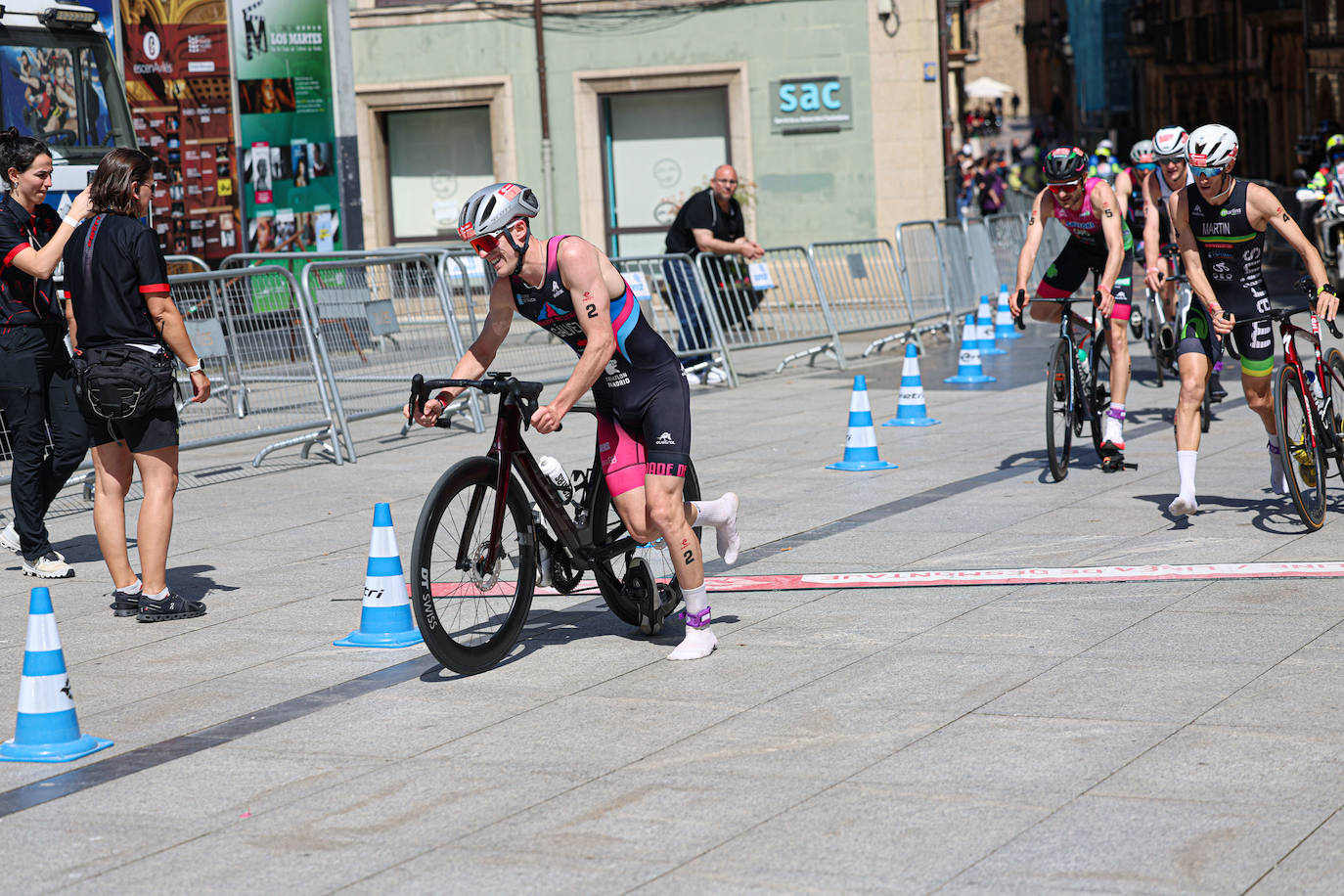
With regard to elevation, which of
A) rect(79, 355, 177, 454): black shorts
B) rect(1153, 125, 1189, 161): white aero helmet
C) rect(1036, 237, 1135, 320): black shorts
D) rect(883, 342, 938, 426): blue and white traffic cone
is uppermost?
rect(1153, 125, 1189, 161): white aero helmet

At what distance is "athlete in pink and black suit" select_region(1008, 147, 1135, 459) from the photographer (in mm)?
9945

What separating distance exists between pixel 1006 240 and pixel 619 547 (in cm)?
1470

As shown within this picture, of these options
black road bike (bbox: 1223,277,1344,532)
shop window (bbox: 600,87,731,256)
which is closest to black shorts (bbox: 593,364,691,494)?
black road bike (bbox: 1223,277,1344,532)

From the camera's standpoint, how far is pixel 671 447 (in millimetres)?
6188

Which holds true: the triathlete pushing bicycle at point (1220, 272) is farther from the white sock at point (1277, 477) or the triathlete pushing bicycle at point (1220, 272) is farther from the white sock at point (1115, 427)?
the white sock at point (1115, 427)

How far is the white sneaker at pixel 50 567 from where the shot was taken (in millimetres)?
8188

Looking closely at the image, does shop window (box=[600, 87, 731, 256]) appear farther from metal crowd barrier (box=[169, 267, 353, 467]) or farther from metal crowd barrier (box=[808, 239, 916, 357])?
metal crowd barrier (box=[169, 267, 353, 467])

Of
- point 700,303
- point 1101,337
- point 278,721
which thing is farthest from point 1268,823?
point 700,303

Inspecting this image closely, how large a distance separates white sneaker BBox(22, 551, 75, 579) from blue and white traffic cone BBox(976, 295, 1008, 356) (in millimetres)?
10825

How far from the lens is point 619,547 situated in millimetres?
6484

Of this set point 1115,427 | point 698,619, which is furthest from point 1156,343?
point 698,619

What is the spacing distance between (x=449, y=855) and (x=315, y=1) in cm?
1594

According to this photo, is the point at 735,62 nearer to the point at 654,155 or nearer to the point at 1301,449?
the point at 654,155

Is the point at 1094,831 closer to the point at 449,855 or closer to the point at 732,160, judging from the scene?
the point at 449,855
